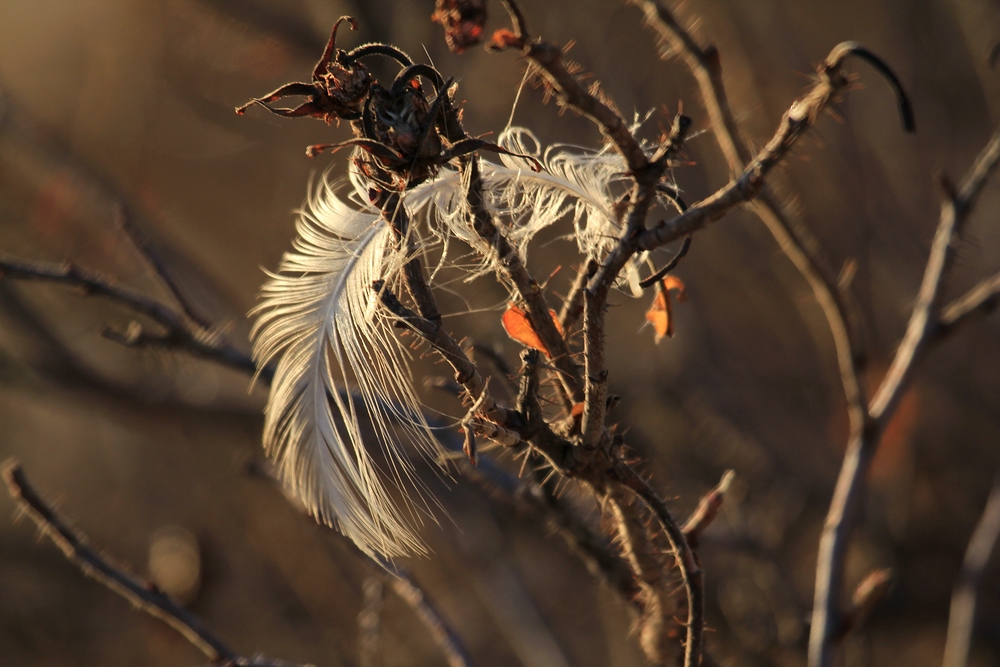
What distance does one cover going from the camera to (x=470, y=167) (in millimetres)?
523

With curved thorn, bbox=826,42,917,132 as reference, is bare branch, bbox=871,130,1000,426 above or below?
below

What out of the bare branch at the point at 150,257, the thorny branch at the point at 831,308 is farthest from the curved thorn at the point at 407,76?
the bare branch at the point at 150,257

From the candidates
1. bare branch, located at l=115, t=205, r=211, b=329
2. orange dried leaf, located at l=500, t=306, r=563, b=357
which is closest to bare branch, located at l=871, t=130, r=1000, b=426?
orange dried leaf, located at l=500, t=306, r=563, b=357

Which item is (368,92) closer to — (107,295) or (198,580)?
(107,295)

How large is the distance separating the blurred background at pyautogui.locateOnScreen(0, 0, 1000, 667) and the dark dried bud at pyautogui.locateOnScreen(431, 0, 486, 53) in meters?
1.15

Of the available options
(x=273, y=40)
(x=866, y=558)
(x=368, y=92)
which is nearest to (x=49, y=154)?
(x=273, y=40)

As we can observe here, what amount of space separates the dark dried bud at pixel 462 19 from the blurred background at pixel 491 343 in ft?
3.76

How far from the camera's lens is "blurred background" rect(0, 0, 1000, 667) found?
2055 mm

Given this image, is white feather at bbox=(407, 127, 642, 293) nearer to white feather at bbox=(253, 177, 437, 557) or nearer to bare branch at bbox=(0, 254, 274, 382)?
white feather at bbox=(253, 177, 437, 557)

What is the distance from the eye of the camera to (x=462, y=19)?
1.44ft

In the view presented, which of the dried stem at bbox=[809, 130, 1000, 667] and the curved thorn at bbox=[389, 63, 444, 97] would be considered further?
the dried stem at bbox=[809, 130, 1000, 667]

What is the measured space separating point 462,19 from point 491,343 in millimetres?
1117

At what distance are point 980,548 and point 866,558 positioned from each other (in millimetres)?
951

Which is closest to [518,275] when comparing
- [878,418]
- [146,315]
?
[146,315]
